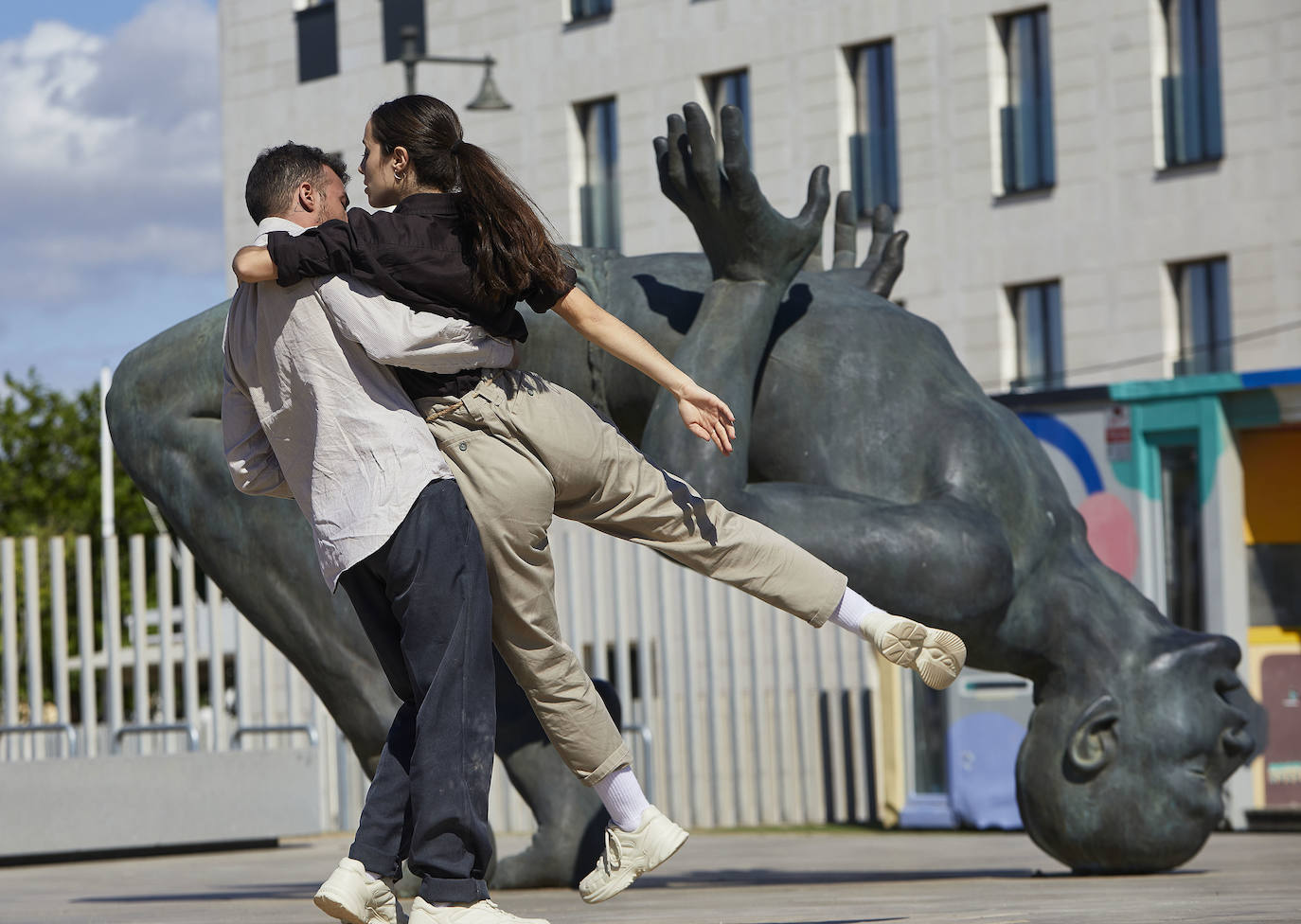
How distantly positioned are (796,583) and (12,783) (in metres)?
8.63

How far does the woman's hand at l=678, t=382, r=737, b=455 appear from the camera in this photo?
4.58 metres

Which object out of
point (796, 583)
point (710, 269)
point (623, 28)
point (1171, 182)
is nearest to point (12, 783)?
point (710, 269)

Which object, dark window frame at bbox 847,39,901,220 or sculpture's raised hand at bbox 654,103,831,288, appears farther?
dark window frame at bbox 847,39,901,220

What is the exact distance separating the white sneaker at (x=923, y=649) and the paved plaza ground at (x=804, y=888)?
523 millimetres

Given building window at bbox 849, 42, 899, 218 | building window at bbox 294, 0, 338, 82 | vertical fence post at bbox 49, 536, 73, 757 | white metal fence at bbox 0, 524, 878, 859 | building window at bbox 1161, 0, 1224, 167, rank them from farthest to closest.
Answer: building window at bbox 294, 0, 338, 82 < building window at bbox 849, 42, 899, 218 < building window at bbox 1161, 0, 1224, 167 < white metal fence at bbox 0, 524, 878, 859 < vertical fence post at bbox 49, 536, 73, 757

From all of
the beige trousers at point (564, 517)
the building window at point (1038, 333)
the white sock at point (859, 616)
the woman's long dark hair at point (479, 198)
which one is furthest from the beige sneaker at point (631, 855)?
the building window at point (1038, 333)

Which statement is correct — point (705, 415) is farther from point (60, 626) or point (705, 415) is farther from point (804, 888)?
point (60, 626)

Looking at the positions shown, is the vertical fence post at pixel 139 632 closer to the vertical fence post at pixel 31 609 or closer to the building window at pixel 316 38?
the vertical fence post at pixel 31 609

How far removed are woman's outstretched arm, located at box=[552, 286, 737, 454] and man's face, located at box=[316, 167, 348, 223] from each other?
21.7 inches

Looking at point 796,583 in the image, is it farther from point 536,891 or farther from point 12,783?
point 12,783

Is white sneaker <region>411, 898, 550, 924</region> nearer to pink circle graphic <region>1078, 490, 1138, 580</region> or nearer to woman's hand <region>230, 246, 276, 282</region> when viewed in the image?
woman's hand <region>230, 246, 276, 282</region>

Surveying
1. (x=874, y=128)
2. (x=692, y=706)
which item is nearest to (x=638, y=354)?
(x=692, y=706)

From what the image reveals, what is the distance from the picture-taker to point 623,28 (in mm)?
27078

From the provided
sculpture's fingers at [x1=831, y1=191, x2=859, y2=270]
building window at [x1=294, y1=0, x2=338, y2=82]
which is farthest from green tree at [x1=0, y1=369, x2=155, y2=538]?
sculpture's fingers at [x1=831, y1=191, x2=859, y2=270]
